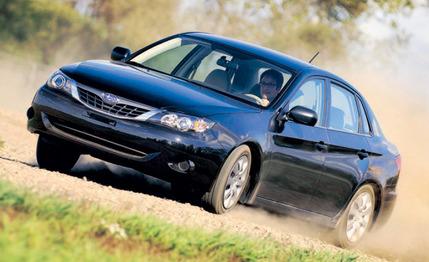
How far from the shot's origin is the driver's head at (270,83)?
37.6ft

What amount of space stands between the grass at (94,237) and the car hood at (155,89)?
206 cm

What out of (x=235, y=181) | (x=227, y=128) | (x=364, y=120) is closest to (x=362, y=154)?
(x=364, y=120)

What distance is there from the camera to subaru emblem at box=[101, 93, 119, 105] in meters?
10.4

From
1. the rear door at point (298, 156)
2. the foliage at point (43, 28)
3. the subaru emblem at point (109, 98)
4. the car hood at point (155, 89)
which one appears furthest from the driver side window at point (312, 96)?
the foliage at point (43, 28)

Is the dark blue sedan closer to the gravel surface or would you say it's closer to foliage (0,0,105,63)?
the gravel surface

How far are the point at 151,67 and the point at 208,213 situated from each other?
81.3 inches

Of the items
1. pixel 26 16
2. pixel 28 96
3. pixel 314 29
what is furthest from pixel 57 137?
pixel 314 29

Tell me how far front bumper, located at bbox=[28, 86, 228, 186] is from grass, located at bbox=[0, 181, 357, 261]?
5.61ft

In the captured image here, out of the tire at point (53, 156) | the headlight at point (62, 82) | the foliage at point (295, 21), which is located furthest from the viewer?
the foliage at point (295, 21)

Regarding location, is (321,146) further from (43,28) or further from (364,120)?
(43,28)

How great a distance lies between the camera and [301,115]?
36.9ft

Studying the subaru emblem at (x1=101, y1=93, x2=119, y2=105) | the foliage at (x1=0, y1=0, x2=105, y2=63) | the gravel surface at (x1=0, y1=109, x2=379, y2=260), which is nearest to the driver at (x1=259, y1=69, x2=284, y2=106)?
the gravel surface at (x1=0, y1=109, x2=379, y2=260)

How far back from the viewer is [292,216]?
39.3ft

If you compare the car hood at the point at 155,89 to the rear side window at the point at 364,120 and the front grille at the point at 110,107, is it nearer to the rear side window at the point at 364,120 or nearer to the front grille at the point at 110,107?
the front grille at the point at 110,107
